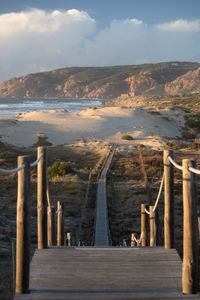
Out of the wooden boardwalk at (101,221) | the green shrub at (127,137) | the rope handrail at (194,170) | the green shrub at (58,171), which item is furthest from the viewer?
the green shrub at (127,137)

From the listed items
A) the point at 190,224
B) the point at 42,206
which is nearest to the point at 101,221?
the point at 42,206

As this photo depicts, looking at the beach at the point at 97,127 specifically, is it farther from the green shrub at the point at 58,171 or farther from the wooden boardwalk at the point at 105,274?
the wooden boardwalk at the point at 105,274

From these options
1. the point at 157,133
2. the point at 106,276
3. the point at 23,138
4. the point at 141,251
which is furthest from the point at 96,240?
the point at 157,133

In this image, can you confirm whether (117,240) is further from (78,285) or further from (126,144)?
(126,144)

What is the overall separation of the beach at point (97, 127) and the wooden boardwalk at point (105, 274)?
30.0 meters

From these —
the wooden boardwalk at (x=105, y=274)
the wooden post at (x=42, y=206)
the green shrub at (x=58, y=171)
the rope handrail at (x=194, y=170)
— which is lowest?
the green shrub at (x=58, y=171)

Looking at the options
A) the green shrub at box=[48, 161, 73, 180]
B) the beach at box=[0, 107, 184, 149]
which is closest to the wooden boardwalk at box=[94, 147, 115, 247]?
the green shrub at box=[48, 161, 73, 180]

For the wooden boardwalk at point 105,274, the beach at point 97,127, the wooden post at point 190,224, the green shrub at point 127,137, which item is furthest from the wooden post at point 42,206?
the green shrub at point 127,137

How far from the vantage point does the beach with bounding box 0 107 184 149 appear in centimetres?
4100

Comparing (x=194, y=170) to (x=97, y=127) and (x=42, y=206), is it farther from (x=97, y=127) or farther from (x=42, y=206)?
(x=97, y=127)

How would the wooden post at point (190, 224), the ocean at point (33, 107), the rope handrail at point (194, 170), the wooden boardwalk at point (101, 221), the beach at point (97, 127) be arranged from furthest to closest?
the ocean at point (33, 107) < the beach at point (97, 127) < the wooden boardwalk at point (101, 221) < the wooden post at point (190, 224) < the rope handrail at point (194, 170)

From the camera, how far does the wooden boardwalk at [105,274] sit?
3.95m

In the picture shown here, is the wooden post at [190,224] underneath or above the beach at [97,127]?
above

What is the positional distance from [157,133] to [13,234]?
3845cm
